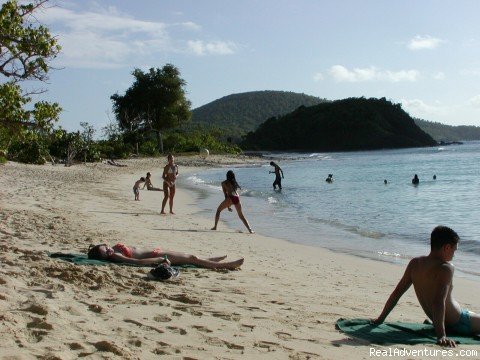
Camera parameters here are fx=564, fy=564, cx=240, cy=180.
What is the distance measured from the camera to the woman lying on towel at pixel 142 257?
7163mm

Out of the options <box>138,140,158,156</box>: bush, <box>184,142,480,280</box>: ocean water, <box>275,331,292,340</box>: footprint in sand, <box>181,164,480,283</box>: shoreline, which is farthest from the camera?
<box>138,140,158,156</box>: bush

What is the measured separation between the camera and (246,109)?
190 m

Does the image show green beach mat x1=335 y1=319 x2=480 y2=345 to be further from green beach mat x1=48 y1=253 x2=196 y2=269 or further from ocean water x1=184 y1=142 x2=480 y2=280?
ocean water x1=184 y1=142 x2=480 y2=280

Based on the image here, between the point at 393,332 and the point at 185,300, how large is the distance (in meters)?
1.96

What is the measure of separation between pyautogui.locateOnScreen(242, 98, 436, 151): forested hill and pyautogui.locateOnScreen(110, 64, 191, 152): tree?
46.4m

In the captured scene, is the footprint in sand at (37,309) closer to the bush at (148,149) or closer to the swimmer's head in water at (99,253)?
the swimmer's head in water at (99,253)

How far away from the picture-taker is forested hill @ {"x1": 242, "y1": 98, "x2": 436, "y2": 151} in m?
113

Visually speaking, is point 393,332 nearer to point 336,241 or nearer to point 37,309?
point 37,309

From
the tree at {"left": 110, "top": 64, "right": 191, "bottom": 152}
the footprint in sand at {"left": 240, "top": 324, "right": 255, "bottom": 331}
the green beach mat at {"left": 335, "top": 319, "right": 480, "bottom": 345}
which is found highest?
the tree at {"left": 110, "top": 64, "right": 191, "bottom": 152}

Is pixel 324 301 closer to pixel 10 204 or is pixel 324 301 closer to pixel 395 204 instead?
pixel 10 204

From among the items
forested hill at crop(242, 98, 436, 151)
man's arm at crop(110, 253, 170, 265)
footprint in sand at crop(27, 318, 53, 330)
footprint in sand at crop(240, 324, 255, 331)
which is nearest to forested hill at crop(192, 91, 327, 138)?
forested hill at crop(242, 98, 436, 151)

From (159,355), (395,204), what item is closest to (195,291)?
(159,355)

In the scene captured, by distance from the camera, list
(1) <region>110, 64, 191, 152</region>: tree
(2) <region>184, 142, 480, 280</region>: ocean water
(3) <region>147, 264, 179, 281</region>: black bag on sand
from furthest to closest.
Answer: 1. (1) <region>110, 64, 191, 152</region>: tree
2. (2) <region>184, 142, 480, 280</region>: ocean water
3. (3) <region>147, 264, 179, 281</region>: black bag on sand

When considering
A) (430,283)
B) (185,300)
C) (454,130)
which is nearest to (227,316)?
(185,300)
